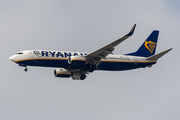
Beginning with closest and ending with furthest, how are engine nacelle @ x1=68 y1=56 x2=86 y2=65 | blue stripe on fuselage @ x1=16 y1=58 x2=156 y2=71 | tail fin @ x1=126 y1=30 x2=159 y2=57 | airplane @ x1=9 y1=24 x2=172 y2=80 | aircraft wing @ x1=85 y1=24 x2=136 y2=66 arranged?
aircraft wing @ x1=85 y1=24 x2=136 y2=66 < engine nacelle @ x1=68 y1=56 x2=86 y2=65 < airplane @ x1=9 y1=24 x2=172 y2=80 < blue stripe on fuselage @ x1=16 y1=58 x2=156 y2=71 < tail fin @ x1=126 y1=30 x2=159 y2=57

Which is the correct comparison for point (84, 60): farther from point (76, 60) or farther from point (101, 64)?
point (101, 64)

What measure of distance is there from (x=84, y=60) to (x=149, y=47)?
52.2 ft

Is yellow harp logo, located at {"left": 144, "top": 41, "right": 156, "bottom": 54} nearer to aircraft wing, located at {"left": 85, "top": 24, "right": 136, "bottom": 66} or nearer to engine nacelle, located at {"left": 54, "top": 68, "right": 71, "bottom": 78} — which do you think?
aircraft wing, located at {"left": 85, "top": 24, "right": 136, "bottom": 66}

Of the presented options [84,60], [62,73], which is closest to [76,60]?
[84,60]

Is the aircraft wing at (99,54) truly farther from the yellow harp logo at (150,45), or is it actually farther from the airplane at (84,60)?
the yellow harp logo at (150,45)

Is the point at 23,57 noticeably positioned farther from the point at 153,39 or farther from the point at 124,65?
the point at 153,39

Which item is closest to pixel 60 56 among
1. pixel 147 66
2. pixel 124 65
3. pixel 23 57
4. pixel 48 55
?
pixel 48 55

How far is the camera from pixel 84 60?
207 ft

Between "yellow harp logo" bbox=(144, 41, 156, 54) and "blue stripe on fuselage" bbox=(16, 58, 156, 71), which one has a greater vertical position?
"yellow harp logo" bbox=(144, 41, 156, 54)

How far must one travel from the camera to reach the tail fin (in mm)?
71062

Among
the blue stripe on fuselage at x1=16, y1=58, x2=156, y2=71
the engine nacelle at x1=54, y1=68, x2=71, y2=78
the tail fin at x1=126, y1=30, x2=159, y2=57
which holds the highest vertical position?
the tail fin at x1=126, y1=30, x2=159, y2=57

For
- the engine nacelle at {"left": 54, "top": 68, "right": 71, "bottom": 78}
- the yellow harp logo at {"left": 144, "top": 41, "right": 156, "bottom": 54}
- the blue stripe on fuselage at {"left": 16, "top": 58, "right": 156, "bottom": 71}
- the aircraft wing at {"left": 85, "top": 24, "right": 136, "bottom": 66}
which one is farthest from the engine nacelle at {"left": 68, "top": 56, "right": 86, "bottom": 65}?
the yellow harp logo at {"left": 144, "top": 41, "right": 156, "bottom": 54}

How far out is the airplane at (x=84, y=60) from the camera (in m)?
62.5

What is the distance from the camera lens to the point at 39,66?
6322 cm
